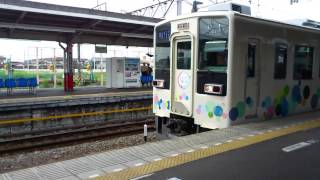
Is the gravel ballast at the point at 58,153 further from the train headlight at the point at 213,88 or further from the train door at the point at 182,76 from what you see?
the train headlight at the point at 213,88

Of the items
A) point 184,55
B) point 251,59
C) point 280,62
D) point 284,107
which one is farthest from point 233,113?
point 284,107

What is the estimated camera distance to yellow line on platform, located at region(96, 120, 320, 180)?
4.86 metres

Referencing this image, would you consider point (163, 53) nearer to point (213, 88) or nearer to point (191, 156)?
point (213, 88)

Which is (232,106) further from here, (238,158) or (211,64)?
(238,158)

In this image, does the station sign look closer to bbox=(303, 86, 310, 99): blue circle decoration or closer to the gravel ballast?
the gravel ballast

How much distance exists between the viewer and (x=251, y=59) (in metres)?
8.16

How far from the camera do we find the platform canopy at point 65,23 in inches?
620

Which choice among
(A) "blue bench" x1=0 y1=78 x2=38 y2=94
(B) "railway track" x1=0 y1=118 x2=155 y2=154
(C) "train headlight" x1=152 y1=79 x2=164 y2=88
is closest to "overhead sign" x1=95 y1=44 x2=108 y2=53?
(A) "blue bench" x1=0 y1=78 x2=38 y2=94

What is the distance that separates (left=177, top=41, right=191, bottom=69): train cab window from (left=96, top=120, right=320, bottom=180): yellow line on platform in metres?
2.42

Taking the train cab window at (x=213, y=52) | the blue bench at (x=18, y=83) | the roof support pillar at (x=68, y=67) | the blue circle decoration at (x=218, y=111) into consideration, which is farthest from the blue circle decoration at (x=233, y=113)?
the roof support pillar at (x=68, y=67)

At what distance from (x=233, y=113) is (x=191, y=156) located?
7.93ft

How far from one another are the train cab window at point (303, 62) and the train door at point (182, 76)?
3.07m

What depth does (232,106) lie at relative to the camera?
25.2 ft

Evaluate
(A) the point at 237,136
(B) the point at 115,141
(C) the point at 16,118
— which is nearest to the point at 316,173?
(A) the point at 237,136
